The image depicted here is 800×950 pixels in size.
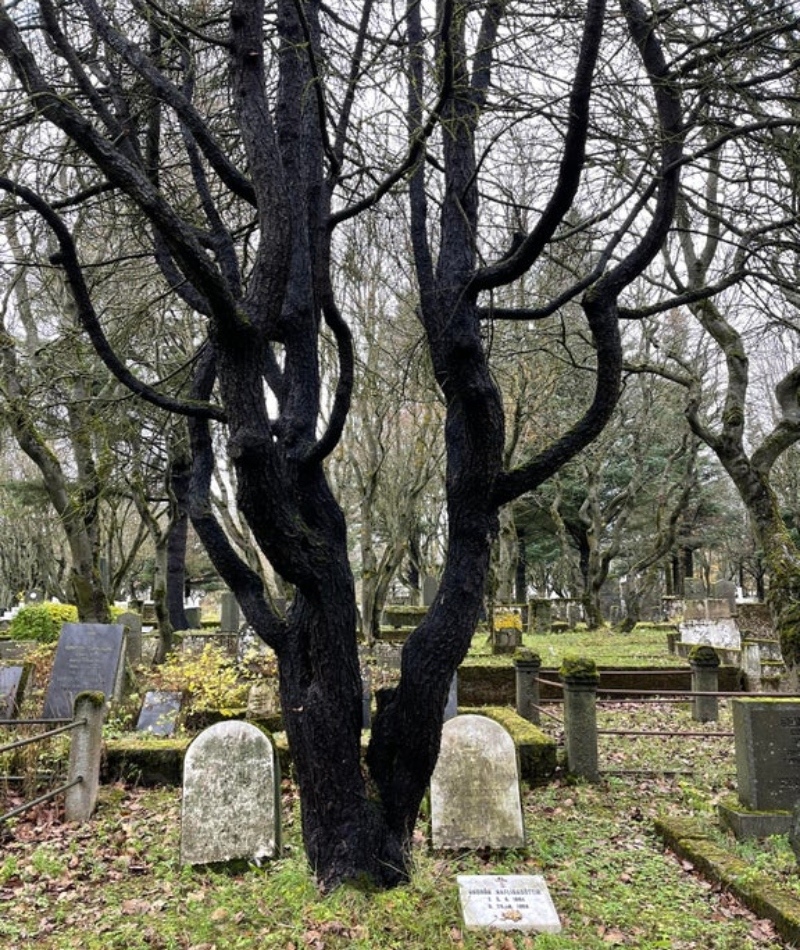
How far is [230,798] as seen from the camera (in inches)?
213

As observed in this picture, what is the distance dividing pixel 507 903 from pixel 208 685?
19.4 ft

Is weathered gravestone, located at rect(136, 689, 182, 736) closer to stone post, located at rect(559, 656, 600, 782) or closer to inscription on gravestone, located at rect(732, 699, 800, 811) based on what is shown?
stone post, located at rect(559, 656, 600, 782)

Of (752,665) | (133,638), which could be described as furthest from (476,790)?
(133,638)

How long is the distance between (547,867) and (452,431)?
126 inches

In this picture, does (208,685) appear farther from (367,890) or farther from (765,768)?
(765,768)

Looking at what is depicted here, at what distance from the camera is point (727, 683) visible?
1224 cm

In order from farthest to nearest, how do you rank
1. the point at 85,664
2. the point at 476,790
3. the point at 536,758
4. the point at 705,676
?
the point at 705,676 → the point at 85,664 → the point at 536,758 → the point at 476,790

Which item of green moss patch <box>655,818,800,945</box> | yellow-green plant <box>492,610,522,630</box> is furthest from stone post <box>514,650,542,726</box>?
yellow-green plant <box>492,610,522,630</box>

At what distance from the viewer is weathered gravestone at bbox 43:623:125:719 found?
31.0ft

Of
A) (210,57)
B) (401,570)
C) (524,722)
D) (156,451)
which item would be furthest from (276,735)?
(401,570)

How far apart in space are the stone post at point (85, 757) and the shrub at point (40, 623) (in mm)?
8932

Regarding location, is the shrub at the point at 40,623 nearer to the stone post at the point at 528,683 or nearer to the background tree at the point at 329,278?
the stone post at the point at 528,683

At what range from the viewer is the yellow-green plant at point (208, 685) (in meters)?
9.22

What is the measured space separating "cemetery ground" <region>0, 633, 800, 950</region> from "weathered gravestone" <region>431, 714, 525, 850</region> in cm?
13
